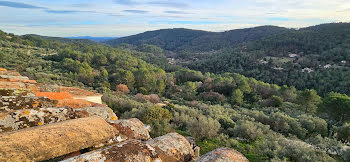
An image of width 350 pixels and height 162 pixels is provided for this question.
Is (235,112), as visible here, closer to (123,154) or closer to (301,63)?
(123,154)

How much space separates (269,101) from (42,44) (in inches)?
3544

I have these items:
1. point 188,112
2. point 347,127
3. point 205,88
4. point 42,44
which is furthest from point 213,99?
point 42,44

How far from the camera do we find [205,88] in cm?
4375

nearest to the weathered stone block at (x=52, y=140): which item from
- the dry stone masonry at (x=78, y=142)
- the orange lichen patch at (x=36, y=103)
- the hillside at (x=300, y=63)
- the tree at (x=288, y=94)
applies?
the dry stone masonry at (x=78, y=142)

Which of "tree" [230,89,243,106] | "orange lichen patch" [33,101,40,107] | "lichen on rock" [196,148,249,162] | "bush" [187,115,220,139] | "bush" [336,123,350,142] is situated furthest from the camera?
"tree" [230,89,243,106]

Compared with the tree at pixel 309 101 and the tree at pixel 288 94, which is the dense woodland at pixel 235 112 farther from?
the tree at pixel 309 101

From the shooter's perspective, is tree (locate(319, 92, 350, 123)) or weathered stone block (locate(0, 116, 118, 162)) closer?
weathered stone block (locate(0, 116, 118, 162))

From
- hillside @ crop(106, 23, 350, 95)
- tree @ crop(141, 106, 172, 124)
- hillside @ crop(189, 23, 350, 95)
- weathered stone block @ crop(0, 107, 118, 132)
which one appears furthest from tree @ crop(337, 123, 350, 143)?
hillside @ crop(189, 23, 350, 95)

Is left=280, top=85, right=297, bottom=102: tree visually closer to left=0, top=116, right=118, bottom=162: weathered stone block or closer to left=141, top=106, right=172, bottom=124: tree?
left=141, top=106, right=172, bottom=124: tree

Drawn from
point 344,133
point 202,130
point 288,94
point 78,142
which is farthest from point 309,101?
point 78,142

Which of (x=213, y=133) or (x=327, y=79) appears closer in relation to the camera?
(x=213, y=133)

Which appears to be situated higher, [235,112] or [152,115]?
[152,115]

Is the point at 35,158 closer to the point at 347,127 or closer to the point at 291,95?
the point at 347,127

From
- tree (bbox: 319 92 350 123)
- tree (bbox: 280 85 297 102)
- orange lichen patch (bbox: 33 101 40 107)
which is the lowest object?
tree (bbox: 280 85 297 102)
